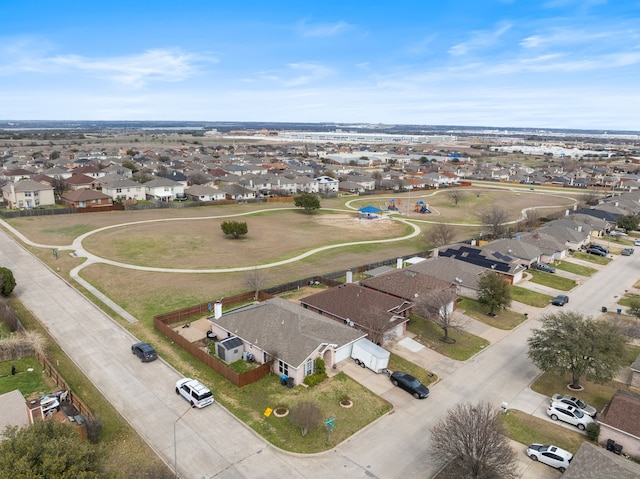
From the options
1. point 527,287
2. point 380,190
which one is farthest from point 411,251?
point 380,190

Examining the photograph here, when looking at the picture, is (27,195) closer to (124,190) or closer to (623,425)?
(124,190)

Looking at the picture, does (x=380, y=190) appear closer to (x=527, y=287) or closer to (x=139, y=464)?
(x=527, y=287)

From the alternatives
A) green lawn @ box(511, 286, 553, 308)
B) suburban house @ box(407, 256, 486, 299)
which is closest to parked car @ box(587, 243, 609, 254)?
green lawn @ box(511, 286, 553, 308)

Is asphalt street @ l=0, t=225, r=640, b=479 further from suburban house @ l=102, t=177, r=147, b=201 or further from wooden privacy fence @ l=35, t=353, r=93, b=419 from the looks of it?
suburban house @ l=102, t=177, r=147, b=201

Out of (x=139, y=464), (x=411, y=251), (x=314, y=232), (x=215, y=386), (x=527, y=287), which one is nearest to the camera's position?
(x=139, y=464)

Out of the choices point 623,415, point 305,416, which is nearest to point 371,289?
point 305,416

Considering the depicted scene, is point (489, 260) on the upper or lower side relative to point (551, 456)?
upper
